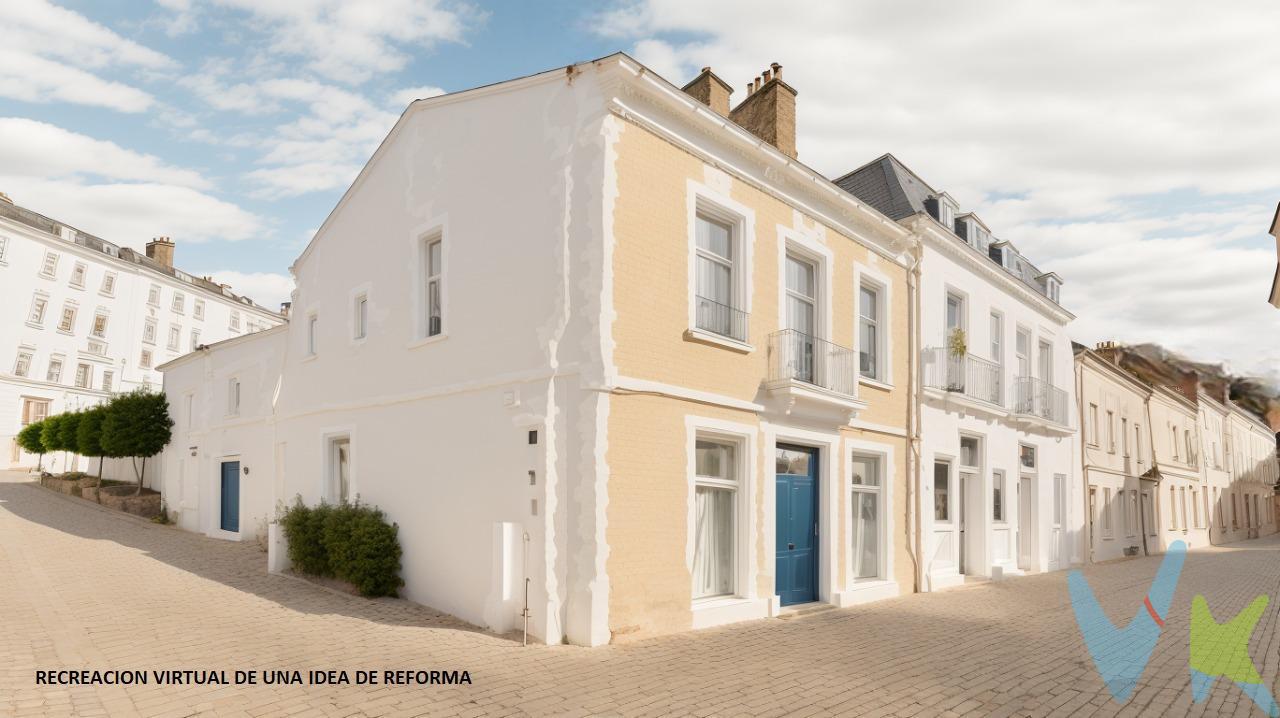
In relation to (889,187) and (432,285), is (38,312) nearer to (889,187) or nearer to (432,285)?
(432,285)

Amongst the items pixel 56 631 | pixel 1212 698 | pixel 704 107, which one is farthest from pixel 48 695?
pixel 1212 698

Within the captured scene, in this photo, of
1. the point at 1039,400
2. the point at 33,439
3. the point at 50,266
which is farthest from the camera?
the point at 50,266

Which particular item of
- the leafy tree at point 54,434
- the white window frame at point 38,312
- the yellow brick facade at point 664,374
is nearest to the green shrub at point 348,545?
the yellow brick facade at point 664,374

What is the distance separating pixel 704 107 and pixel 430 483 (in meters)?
6.30

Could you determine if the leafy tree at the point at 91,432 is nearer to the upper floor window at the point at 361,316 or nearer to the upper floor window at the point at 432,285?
the upper floor window at the point at 361,316

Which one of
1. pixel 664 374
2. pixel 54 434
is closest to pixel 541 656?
pixel 664 374

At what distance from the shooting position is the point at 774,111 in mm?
14688

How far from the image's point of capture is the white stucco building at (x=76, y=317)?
46.2 metres

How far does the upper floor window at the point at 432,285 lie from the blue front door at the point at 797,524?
17.9 ft

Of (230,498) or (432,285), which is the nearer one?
(432,285)

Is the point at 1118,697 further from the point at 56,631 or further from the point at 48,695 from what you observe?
the point at 56,631

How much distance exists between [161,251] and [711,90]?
52802 millimetres

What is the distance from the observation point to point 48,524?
21484mm

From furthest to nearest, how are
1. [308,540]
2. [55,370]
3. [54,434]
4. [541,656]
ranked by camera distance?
[55,370], [54,434], [308,540], [541,656]
